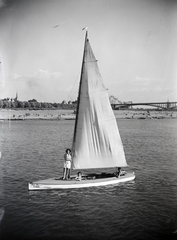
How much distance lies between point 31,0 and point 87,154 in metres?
13.5

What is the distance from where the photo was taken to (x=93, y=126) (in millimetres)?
22312

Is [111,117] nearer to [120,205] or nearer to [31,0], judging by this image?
[120,205]

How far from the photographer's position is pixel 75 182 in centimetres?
2233

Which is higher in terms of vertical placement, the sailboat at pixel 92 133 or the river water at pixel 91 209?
the sailboat at pixel 92 133

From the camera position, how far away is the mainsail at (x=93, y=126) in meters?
21.3

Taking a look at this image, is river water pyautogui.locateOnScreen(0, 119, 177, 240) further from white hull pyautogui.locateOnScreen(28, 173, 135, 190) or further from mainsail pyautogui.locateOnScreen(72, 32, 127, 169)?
mainsail pyautogui.locateOnScreen(72, 32, 127, 169)

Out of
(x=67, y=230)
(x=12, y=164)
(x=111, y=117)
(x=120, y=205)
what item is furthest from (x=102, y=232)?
(x=12, y=164)

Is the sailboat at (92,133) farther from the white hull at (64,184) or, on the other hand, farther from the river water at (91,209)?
the river water at (91,209)

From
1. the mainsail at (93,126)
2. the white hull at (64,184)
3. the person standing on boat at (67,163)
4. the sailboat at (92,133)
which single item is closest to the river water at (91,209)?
the white hull at (64,184)

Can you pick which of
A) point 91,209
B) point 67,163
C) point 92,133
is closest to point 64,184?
point 67,163

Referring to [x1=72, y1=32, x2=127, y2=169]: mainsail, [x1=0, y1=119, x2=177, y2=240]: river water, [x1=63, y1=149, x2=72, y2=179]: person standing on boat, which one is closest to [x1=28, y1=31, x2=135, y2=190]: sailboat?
[x1=72, y1=32, x2=127, y2=169]: mainsail

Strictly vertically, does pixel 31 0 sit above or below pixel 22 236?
above

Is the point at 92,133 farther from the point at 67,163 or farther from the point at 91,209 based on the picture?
the point at 91,209

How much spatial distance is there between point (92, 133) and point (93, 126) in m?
0.62
